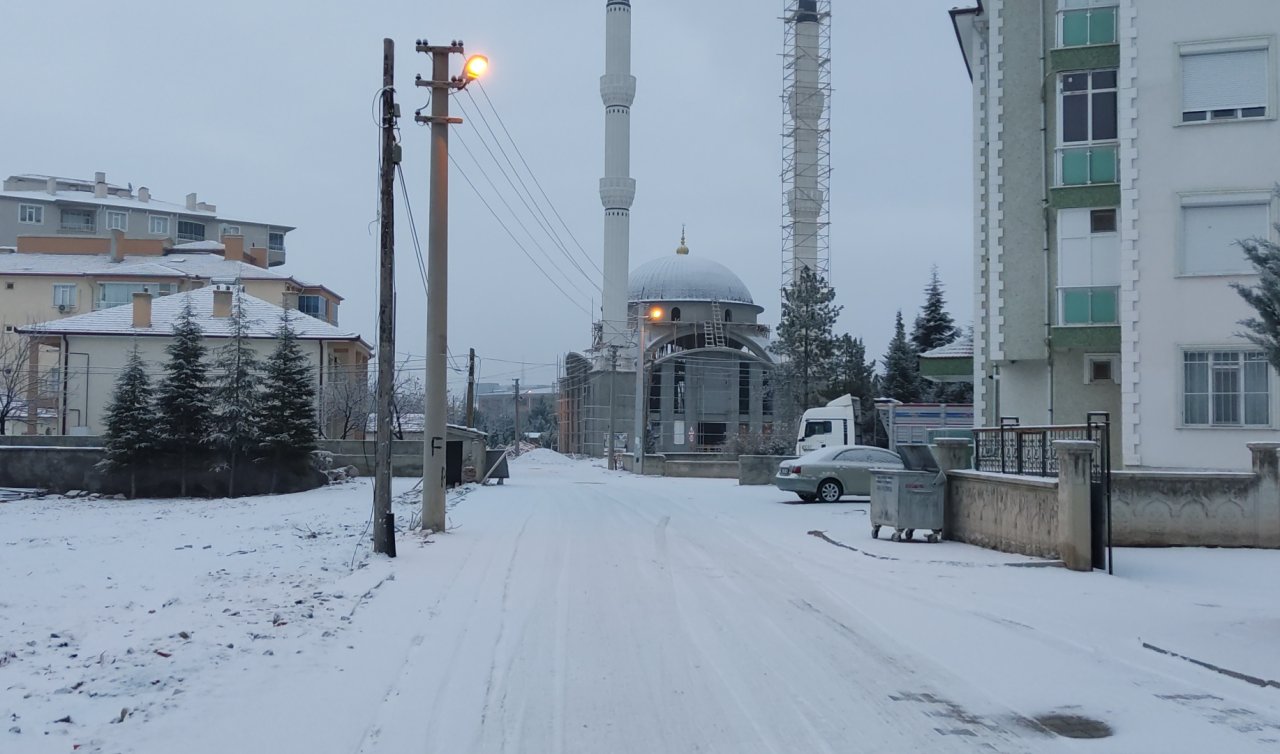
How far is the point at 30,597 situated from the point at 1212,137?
20210mm

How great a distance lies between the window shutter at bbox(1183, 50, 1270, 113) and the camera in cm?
2045

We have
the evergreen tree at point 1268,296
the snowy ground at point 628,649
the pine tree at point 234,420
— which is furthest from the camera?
the pine tree at point 234,420

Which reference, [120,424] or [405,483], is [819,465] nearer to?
[405,483]

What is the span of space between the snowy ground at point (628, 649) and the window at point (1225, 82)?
927 centimetres

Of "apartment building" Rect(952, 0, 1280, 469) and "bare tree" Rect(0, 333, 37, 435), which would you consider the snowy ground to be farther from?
"bare tree" Rect(0, 333, 37, 435)

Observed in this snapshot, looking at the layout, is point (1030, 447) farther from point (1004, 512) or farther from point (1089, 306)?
point (1089, 306)

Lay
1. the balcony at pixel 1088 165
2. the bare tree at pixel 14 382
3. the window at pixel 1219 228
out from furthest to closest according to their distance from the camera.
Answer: the bare tree at pixel 14 382, the balcony at pixel 1088 165, the window at pixel 1219 228

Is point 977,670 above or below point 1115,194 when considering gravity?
below

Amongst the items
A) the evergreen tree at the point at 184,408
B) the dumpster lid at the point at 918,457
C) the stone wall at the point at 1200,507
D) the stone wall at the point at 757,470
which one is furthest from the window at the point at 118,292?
the stone wall at the point at 1200,507

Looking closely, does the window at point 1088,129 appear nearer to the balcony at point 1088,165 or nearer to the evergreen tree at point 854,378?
the balcony at point 1088,165

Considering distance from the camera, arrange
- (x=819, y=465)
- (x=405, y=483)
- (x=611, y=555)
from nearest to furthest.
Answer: (x=611, y=555) < (x=819, y=465) < (x=405, y=483)

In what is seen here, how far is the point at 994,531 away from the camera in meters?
16.5

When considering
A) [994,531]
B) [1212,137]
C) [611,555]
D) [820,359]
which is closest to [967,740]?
[611,555]

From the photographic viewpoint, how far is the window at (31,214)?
282 feet
